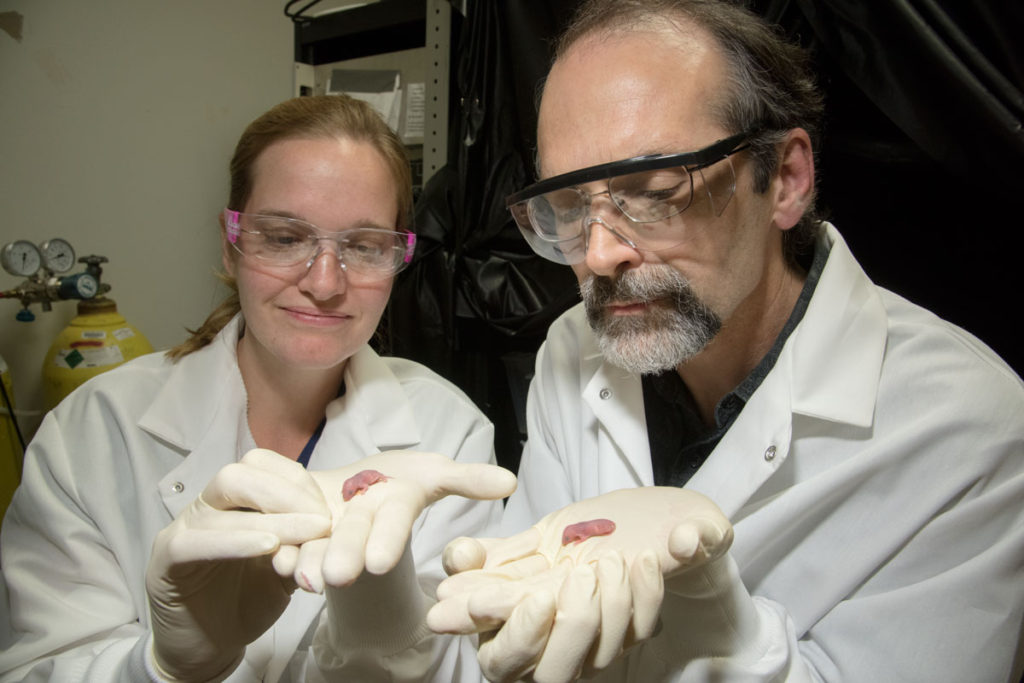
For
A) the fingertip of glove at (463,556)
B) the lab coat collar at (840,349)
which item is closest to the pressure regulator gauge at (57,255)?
the fingertip of glove at (463,556)

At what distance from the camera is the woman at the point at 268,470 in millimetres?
845

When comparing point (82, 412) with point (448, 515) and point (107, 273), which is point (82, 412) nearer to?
point (448, 515)

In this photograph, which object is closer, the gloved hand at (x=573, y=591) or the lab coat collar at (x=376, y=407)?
the gloved hand at (x=573, y=591)

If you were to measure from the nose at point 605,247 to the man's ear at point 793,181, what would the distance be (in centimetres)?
33

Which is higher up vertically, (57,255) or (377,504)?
(377,504)

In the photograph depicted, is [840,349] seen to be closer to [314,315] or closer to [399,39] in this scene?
[314,315]

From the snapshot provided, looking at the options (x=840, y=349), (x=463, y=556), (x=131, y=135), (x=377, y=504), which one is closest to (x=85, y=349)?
(x=131, y=135)

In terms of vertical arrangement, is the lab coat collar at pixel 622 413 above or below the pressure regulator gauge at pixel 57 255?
above

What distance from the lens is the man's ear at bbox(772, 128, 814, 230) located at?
1.18m

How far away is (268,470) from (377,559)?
24 cm

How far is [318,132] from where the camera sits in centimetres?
128

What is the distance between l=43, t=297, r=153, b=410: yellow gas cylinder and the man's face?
1.50 metres

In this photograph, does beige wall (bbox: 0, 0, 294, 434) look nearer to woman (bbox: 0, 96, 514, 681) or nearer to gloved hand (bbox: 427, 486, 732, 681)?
woman (bbox: 0, 96, 514, 681)

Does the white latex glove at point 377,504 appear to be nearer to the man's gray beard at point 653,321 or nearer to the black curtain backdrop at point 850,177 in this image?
the man's gray beard at point 653,321
